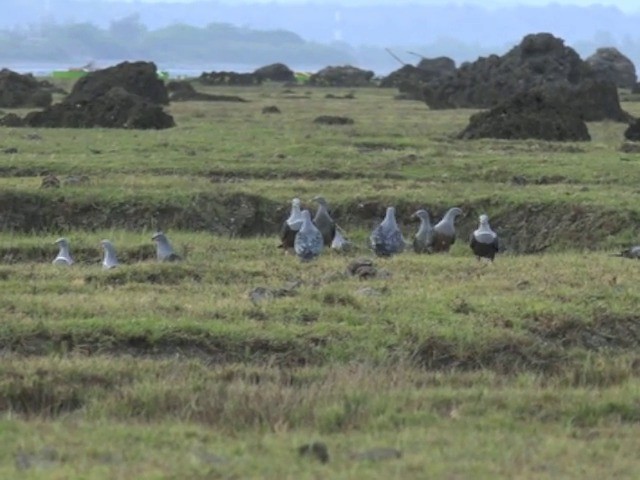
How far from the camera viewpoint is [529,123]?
93.1 ft

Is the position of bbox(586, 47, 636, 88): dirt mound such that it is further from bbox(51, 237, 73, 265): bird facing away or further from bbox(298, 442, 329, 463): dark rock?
bbox(298, 442, 329, 463): dark rock

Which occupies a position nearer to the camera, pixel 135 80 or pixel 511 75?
pixel 135 80

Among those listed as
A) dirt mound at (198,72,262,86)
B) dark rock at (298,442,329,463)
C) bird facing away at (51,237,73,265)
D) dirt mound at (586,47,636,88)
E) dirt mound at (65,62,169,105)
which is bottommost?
bird facing away at (51,237,73,265)

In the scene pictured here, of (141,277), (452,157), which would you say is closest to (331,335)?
(141,277)

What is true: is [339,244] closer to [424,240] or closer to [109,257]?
[424,240]

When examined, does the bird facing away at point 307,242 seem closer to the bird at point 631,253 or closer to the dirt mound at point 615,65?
the bird at point 631,253

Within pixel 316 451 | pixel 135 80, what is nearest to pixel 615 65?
pixel 135 80

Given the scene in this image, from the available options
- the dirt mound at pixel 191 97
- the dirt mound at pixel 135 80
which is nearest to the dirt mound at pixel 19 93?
the dirt mound at pixel 135 80

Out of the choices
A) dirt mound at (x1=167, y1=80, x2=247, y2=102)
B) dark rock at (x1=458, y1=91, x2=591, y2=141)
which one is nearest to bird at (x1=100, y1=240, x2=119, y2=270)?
dark rock at (x1=458, y1=91, x2=591, y2=141)

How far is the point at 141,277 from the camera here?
12531 mm

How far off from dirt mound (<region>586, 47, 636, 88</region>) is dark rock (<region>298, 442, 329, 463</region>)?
205ft

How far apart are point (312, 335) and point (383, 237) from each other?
4.43 metres

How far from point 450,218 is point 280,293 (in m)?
4.17

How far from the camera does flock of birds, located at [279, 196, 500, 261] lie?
14070 mm
